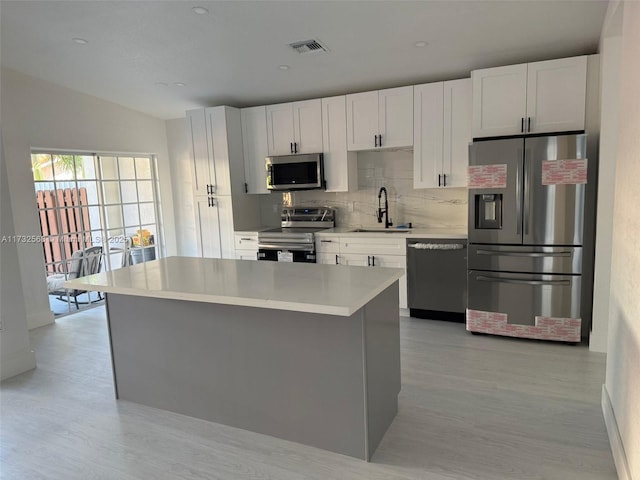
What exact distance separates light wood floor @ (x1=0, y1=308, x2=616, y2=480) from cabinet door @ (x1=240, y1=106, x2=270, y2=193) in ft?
8.92

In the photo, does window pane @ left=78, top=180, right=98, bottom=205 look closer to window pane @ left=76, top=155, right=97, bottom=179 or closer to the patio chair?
window pane @ left=76, top=155, right=97, bottom=179

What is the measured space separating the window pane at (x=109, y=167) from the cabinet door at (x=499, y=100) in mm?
4483

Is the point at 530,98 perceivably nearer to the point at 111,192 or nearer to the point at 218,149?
the point at 218,149

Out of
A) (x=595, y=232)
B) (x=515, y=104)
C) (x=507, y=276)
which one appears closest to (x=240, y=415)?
(x=507, y=276)

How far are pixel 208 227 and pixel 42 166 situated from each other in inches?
76.4

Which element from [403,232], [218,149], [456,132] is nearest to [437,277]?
[403,232]

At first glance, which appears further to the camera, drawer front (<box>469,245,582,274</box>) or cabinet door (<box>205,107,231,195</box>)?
cabinet door (<box>205,107,231,195</box>)

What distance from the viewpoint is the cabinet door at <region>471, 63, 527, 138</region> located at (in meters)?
3.63

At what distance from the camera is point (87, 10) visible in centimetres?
312

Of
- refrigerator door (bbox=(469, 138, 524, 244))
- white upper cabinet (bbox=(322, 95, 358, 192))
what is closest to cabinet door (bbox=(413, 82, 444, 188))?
refrigerator door (bbox=(469, 138, 524, 244))

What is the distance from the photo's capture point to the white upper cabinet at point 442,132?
4.08m

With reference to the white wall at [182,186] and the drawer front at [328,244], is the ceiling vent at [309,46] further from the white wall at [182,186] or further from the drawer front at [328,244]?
the white wall at [182,186]

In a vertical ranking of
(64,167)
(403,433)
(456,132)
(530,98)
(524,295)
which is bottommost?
(403,433)

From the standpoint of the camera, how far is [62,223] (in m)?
4.95
